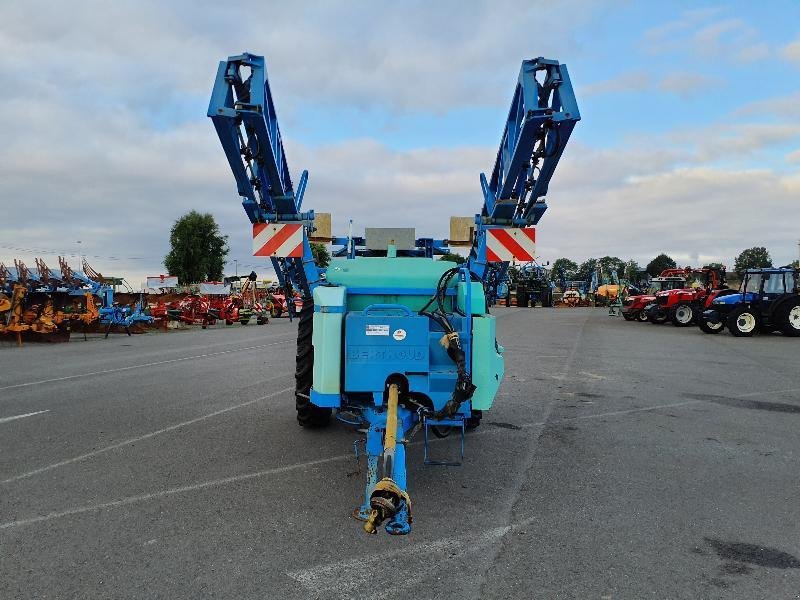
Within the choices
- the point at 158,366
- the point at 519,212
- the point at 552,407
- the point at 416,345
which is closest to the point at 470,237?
the point at 519,212

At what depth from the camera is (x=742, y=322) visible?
20.3 metres

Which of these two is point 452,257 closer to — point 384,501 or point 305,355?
point 305,355

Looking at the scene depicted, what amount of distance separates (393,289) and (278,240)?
2.16 meters

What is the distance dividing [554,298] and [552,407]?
173 ft

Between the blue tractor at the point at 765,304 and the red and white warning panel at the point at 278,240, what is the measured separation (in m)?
18.6

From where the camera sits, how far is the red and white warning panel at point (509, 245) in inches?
261

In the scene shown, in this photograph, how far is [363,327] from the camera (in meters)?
4.38

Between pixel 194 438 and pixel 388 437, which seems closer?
pixel 388 437

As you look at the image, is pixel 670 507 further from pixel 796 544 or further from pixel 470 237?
pixel 470 237

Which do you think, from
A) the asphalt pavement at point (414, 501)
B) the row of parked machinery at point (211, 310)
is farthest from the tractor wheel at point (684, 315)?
the asphalt pavement at point (414, 501)

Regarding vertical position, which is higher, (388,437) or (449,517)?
(388,437)

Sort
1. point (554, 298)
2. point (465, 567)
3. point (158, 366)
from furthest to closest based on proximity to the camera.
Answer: point (554, 298) < point (158, 366) < point (465, 567)

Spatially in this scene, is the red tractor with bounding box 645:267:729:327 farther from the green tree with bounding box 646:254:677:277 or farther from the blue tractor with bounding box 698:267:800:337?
the green tree with bounding box 646:254:677:277

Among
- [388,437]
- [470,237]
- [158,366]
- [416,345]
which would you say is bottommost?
[158,366]
